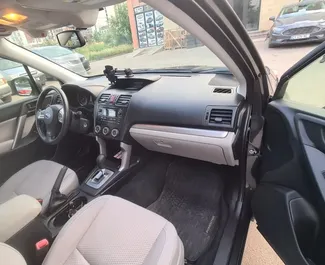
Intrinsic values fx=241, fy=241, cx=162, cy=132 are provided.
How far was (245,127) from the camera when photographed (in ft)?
4.37

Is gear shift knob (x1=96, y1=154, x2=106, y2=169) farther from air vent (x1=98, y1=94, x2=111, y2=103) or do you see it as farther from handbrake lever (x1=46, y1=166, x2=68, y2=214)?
air vent (x1=98, y1=94, x2=111, y2=103)

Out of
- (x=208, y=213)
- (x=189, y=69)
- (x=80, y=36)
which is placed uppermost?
(x=80, y=36)

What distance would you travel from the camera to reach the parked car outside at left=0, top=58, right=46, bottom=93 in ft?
6.71

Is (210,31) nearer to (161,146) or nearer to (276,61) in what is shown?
(161,146)

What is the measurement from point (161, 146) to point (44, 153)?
1262mm

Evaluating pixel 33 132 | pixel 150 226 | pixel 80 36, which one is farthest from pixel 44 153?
pixel 150 226

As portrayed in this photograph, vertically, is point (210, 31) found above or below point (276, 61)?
above

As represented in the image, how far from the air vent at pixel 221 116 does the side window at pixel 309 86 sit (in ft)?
1.13

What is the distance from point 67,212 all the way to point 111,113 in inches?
30.2

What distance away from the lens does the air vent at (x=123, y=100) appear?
176 cm

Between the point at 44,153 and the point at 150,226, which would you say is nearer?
the point at 150,226

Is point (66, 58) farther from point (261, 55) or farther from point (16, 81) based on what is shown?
point (261, 55)

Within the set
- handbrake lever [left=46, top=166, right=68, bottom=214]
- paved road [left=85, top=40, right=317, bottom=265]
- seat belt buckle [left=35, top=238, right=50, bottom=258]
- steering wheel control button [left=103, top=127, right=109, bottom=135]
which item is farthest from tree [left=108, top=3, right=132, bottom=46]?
seat belt buckle [left=35, top=238, right=50, bottom=258]

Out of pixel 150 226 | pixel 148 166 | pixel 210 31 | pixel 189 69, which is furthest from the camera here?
pixel 148 166
